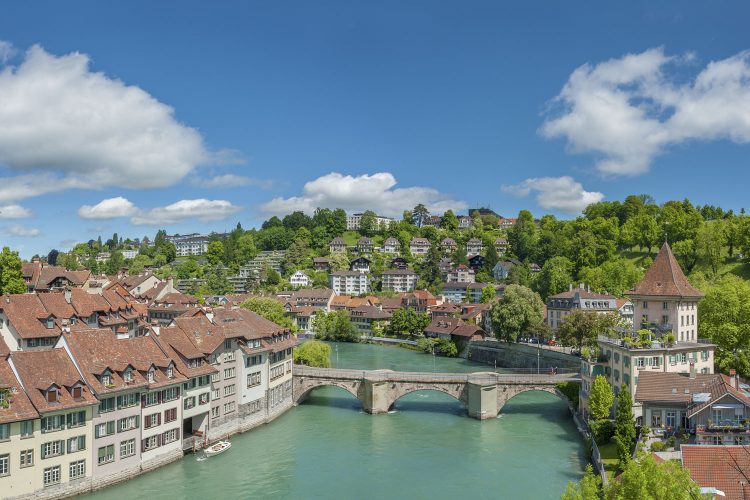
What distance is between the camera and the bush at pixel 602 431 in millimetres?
44250

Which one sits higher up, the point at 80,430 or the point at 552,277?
the point at 552,277

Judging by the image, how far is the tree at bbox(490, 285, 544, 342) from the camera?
88312mm

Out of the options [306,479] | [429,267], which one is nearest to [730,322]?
[306,479]

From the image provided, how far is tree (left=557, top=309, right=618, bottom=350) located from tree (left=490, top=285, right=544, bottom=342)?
42.0 ft

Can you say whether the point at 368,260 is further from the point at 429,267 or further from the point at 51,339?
the point at 51,339

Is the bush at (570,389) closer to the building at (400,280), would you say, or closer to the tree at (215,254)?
the building at (400,280)

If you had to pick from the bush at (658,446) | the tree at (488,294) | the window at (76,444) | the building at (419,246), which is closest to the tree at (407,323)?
the tree at (488,294)

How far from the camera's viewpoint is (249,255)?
197m

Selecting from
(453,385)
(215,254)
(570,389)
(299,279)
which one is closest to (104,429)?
(453,385)

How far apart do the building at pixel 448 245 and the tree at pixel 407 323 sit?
228 feet

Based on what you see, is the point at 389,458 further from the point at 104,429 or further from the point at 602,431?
the point at 104,429

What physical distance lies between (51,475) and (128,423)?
5.61 m

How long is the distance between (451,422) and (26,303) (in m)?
38.5

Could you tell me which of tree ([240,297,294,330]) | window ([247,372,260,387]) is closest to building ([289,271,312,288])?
tree ([240,297,294,330])
